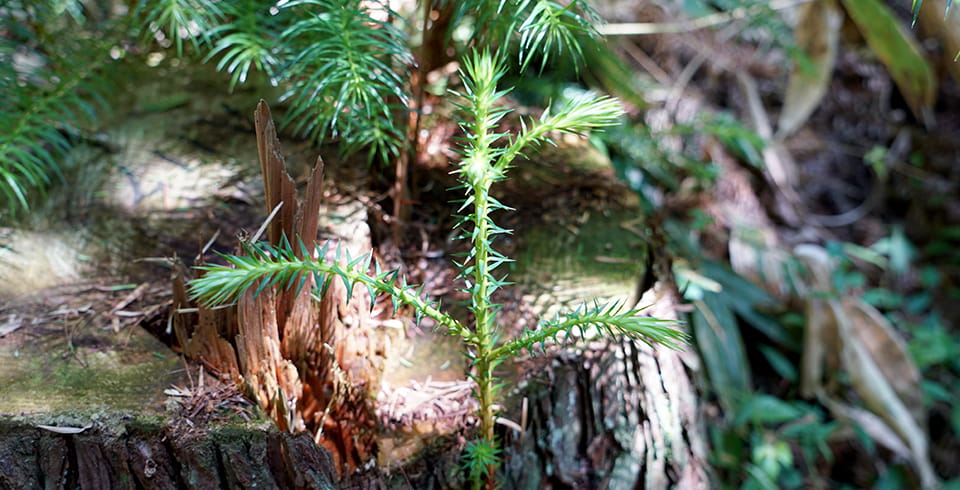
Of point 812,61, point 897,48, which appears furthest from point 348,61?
point 897,48

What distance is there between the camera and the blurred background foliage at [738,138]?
129cm

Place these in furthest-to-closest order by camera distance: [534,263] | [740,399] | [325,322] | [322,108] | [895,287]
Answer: [895,287], [740,399], [534,263], [322,108], [325,322]

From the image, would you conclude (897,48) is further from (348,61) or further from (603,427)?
(348,61)

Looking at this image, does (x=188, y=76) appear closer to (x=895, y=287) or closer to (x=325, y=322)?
(x=325, y=322)

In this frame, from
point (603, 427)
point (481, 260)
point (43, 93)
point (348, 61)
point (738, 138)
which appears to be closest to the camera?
point (481, 260)

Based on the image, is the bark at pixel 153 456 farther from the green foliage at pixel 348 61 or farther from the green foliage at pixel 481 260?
the green foliage at pixel 348 61

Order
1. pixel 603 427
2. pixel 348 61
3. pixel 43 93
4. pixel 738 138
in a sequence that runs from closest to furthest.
→ pixel 348 61
pixel 603 427
pixel 43 93
pixel 738 138

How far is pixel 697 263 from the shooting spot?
195 centimetres

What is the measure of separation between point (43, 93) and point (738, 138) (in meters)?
2.10

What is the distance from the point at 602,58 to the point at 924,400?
5.34ft

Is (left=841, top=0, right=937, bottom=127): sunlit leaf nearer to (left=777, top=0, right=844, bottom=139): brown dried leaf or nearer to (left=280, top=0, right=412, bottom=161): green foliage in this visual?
(left=777, top=0, right=844, bottom=139): brown dried leaf

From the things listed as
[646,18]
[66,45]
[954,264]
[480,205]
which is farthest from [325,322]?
[954,264]

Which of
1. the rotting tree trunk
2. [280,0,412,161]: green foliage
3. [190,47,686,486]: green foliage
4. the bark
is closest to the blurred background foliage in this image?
[280,0,412,161]: green foliage

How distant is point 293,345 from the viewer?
1.11m
